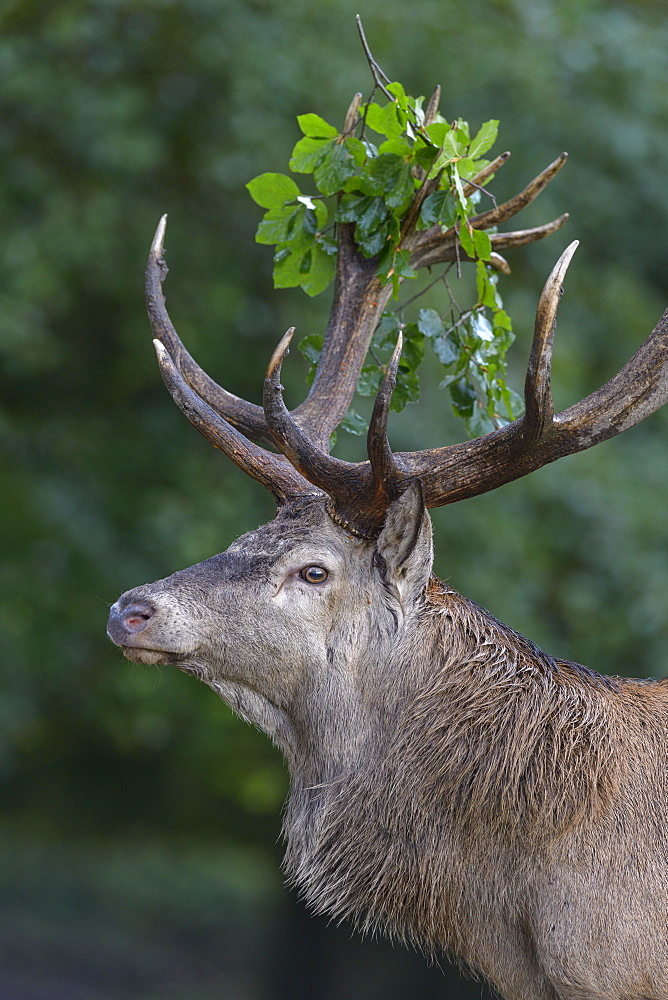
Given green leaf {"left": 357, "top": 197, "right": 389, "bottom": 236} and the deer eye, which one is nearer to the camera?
the deer eye

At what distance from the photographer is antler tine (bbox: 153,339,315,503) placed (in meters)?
3.23

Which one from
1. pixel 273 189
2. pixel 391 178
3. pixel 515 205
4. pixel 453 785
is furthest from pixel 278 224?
pixel 453 785

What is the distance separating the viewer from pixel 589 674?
3086mm

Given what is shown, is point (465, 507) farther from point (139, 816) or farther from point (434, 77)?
point (139, 816)

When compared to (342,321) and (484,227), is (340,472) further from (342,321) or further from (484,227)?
(484,227)

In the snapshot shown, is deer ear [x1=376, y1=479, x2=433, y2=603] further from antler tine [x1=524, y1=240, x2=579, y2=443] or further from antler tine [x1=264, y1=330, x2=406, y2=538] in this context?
antler tine [x1=524, y1=240, x2=579, y2=443]

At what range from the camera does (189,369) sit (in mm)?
3689

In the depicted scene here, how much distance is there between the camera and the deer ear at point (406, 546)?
9.61 ft

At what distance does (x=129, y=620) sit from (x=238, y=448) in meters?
0.66

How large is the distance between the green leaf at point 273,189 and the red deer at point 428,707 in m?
0.91

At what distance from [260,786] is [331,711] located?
5.38 m

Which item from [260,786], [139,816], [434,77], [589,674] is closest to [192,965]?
[139,816]

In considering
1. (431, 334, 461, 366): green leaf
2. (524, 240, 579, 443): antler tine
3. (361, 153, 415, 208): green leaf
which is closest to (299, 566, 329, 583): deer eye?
(524, 240, 579, 443): antler tine

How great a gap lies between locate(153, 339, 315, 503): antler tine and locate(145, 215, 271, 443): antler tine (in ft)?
0.90
